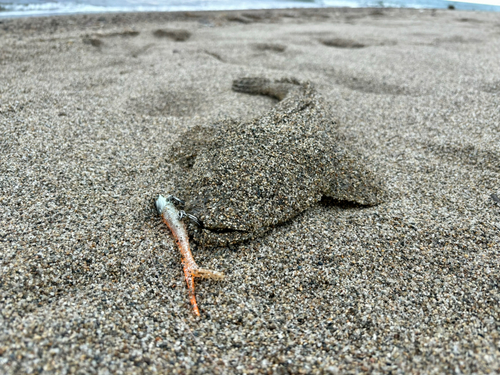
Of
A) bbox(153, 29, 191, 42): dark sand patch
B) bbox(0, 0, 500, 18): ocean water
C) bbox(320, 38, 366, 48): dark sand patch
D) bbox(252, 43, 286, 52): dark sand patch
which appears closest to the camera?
bbox(252, 43, 286, 52): dark sand patch

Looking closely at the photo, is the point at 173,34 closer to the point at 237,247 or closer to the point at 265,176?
the point at 265,176

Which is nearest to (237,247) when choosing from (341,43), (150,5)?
(341,43)

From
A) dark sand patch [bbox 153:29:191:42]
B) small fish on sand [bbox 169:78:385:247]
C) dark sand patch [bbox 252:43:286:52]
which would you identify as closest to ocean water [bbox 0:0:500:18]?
dark sand patch [bbox 153:29:191:42]

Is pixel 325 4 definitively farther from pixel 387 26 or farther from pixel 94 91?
pixel 94 91

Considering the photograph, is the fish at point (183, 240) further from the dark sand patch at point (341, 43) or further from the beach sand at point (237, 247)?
the dark sand patch at point (341, 43)

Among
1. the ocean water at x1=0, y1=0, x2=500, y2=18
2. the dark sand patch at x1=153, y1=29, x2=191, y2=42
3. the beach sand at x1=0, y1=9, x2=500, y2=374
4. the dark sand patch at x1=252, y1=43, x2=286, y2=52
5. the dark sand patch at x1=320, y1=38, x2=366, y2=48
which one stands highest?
the ocean water at x1=0, y1=0, x2=500, y2=18

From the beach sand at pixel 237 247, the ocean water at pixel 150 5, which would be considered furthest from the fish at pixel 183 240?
the ocean water at pixel 150 5

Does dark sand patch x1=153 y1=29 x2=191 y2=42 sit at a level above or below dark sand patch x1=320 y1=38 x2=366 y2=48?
above

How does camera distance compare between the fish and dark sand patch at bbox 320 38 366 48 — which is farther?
dark sand patch at bbox 320 38 366 48

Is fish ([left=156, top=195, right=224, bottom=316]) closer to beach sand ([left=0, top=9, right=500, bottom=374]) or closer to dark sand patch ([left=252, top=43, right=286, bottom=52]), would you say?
beach sand ([left=0, top=9, right=500, bottom=374])
